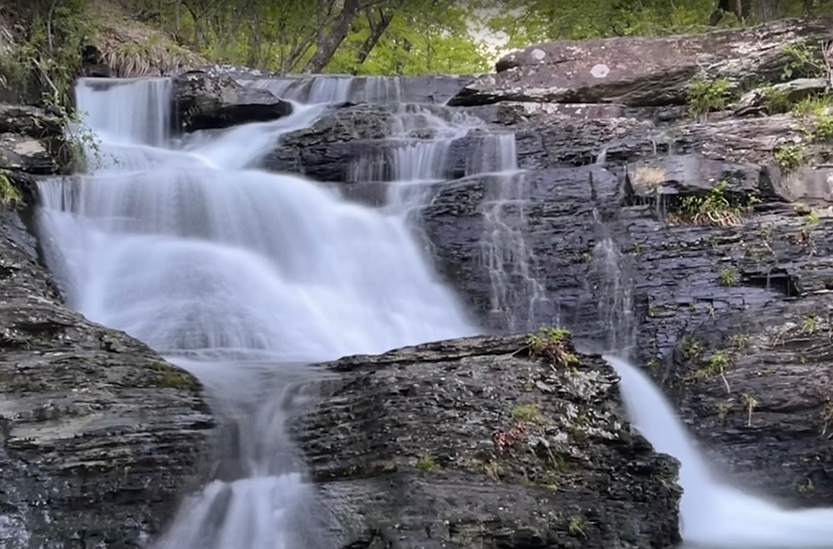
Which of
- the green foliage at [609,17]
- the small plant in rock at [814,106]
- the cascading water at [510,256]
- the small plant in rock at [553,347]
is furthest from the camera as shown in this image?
the green foliage at [609,17]

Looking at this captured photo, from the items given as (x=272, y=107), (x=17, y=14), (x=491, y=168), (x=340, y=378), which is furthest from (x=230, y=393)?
(x=17, y=14)

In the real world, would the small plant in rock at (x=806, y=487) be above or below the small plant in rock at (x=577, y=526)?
below

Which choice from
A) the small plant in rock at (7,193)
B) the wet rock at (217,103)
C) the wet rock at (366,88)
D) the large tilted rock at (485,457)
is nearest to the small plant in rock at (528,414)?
the large tilted rock at (485,457)

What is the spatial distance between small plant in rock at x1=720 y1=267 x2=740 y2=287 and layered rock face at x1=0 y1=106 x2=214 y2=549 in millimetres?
4324

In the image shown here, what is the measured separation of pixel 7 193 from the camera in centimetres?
635

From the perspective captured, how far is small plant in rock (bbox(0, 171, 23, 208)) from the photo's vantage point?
249 inches

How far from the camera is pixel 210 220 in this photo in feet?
25.0

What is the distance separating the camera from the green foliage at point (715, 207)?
6.97m

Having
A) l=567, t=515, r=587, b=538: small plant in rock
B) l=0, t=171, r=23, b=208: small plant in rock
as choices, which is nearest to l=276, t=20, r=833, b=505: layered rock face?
l=567, t=515, r=587, b=538: small plant in rock

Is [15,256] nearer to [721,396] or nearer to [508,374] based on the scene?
[508,374]

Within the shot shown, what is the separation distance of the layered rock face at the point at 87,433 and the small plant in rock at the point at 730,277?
4324 mm

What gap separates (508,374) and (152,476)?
200cm

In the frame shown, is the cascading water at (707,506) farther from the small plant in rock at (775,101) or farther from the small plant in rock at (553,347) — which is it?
the small plant in rock at (775,101)

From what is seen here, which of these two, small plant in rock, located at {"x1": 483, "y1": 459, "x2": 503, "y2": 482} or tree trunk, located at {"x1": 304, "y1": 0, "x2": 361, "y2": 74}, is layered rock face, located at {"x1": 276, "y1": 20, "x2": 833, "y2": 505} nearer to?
small plant in rock, located at {"x1": 483, "y1": 459, "x2": 503, "y2": 482}
